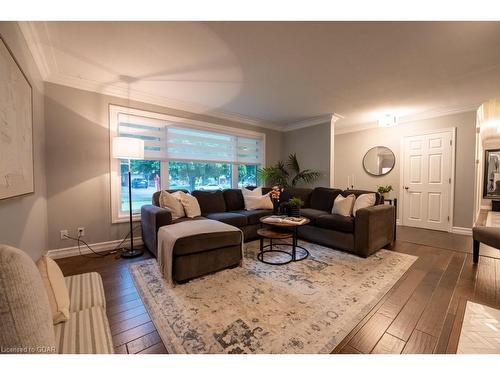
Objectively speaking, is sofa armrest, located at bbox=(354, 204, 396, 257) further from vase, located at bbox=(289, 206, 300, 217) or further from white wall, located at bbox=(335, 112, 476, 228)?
white wall, located at bbox=(335, 112, 476, 228)

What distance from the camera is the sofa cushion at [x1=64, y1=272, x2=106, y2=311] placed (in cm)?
117

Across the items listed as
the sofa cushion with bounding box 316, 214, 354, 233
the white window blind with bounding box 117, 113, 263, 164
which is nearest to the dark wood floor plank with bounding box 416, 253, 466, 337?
the sofa cushion with bounding box 316, 214, 354, 233

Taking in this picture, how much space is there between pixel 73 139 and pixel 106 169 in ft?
1.69

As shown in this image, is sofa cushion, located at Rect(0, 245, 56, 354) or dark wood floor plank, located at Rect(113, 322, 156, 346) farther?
dark wood floor plank, located at Rect(113, 322, 156, 346)

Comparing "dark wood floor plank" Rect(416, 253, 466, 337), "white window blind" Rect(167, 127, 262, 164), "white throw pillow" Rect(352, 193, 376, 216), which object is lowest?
"dark wood floor plank" Rect(416, 253, 466, 337)

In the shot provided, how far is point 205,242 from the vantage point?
2.12 metres

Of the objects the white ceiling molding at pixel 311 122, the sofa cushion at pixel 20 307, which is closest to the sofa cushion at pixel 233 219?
the sofa cushion at pixel 20 307

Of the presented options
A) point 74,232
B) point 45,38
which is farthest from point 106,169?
point 45,38

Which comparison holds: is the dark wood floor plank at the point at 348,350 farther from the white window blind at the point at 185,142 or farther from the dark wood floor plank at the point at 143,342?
the white window blind at the point at 185,142

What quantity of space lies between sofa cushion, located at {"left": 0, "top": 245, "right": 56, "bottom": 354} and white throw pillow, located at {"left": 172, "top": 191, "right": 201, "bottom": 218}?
236cm

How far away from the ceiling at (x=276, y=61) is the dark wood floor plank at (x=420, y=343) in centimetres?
231

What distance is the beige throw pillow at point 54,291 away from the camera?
979 mm

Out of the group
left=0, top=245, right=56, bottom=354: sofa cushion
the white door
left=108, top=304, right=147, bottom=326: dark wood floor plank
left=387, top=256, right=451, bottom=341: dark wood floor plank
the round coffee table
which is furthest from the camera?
the white door
